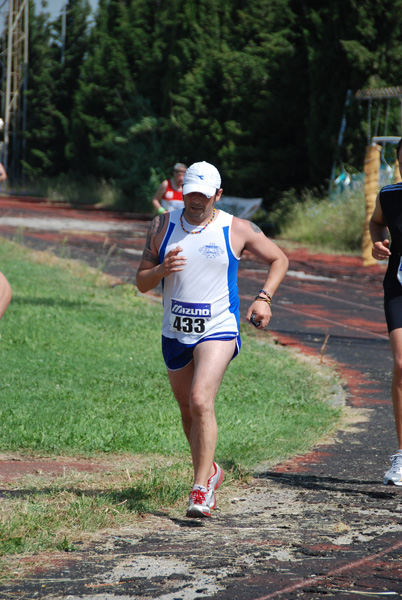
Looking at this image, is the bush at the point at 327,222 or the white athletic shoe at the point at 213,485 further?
the bush at the point at 327,222

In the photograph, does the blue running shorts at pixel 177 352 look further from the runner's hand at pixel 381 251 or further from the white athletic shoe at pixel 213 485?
the runner's hand at pixel 381 251

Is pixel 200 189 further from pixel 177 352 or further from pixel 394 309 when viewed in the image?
pixel 394 309

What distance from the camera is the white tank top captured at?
205 inches

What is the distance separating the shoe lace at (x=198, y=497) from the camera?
5.00 m

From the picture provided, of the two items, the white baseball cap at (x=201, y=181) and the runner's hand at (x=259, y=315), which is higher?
the white baseball cap at (x=201, y=181)

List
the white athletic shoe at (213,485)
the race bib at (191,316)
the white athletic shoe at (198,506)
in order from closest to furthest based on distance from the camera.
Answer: the white athletic shoe at (198,506) < the white athletic shoe at (213,485) < the race bib at (191,316)

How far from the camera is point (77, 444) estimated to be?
263 inches

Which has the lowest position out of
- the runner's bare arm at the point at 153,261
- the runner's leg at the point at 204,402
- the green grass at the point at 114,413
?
the green grass at the point at 114,413

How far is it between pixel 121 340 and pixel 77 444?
4311 millimetres

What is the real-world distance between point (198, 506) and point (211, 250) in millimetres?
1413

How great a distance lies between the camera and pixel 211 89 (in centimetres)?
3706

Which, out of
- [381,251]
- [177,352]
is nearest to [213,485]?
[177,352]

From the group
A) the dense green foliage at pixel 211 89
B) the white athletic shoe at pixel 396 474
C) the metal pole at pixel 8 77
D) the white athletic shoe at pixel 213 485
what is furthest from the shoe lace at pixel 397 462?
the metal pole at pixel 8 77

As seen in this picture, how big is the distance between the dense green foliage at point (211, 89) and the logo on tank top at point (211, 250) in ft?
73.8
